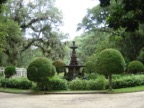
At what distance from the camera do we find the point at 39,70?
78.8 feet

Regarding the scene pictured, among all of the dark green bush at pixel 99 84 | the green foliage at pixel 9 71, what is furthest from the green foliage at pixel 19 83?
the dark green bush at pixel 99 84

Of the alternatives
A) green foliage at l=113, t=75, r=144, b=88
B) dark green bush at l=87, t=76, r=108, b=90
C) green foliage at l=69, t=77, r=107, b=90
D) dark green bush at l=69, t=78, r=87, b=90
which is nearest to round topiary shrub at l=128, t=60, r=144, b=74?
green foliage at l=113, t=75, r=144, b=88

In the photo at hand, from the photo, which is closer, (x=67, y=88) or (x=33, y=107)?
(x=33, y=107)

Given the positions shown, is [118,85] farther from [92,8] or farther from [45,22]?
[92,8]

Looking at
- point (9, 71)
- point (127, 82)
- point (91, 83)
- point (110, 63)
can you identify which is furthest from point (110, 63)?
point (9, 71)

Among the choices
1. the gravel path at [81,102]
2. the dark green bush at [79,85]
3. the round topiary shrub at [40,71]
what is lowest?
the gravel path at [81,102]

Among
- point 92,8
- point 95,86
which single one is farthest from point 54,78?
point 92,8

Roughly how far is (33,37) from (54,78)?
20.3 m

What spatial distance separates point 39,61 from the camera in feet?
80.4

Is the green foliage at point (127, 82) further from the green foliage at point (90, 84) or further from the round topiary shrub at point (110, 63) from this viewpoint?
the round topiary shrub at point (110, 63)

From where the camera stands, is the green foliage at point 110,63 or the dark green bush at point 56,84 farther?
the dark green bush at point 56,84

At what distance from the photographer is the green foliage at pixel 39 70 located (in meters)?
24.0

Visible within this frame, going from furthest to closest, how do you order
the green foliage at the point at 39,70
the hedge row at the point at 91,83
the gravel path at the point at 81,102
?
1. the hedge row at the point at 91,83
2. the green foliage at the point at 39,70
3. the gravel path at the point at 81,102

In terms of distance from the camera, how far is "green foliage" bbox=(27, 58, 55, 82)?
944 inches
